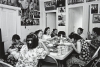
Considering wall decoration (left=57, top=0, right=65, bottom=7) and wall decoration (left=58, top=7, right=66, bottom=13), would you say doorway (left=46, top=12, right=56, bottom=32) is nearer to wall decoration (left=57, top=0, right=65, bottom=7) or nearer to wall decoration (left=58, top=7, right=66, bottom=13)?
wall decoration (left=58, top=7, right=66, bottom=13)

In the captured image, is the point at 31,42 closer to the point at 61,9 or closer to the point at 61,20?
the point at 61,20

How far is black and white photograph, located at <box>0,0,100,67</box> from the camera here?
2.75 m

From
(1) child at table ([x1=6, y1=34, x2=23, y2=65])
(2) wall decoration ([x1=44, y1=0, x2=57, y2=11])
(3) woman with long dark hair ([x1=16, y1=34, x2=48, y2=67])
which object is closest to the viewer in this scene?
(3) woman with long dark hair ([x1=16, y1=34, x2=48, y2=67])

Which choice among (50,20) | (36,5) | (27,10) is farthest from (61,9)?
(27,10)

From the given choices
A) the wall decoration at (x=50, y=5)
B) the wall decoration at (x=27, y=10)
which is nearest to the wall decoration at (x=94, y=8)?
the wall decoration at (x=50, y=5)

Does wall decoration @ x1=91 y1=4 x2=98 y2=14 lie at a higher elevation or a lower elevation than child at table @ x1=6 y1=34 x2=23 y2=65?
higher

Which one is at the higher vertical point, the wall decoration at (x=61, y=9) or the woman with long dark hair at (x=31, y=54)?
the wall decoration at (x=61, y=9)

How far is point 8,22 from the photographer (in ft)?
17.8

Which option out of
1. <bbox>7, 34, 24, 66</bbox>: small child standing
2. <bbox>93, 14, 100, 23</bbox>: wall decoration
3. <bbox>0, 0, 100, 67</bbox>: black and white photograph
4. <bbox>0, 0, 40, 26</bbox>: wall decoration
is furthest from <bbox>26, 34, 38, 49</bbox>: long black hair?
<bbox>93, 14, 100, 23</bbox>: wall decoration

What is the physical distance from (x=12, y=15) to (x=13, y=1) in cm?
73

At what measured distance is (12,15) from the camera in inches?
225

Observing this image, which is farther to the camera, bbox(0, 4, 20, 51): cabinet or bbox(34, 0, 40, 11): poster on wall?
bbox(34, 0, 40, 11): poster on wall

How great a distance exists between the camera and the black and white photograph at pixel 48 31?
108 inches

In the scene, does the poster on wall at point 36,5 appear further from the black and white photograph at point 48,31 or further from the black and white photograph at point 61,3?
the black and white photograph at point 61,3
